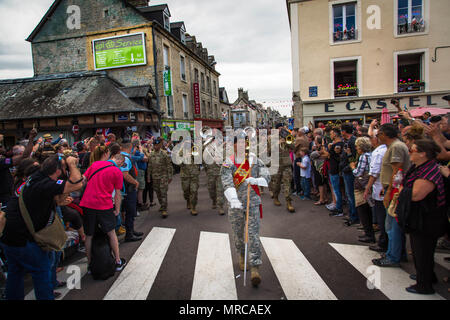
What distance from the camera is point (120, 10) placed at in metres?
19.7

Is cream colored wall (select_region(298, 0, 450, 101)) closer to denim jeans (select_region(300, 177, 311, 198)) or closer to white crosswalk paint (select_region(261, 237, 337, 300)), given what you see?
denim jeans (select_region(300, 177, 311, 198))

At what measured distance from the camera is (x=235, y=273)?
4.04m

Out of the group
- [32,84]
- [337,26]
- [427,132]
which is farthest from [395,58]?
[32,84]

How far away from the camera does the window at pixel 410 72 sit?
15.6m

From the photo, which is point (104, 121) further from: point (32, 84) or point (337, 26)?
point (337, 26)

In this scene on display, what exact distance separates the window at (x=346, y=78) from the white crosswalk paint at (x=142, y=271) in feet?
48.4

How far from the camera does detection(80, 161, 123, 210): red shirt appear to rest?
13.6 feet

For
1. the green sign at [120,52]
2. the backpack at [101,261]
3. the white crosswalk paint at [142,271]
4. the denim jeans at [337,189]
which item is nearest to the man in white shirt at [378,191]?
the denim jeans at [337,189]

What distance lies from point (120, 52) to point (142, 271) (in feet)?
64.1

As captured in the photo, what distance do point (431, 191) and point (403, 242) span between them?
127 centimetres

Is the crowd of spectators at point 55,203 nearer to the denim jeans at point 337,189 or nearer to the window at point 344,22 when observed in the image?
the denim jeans at point 337,189

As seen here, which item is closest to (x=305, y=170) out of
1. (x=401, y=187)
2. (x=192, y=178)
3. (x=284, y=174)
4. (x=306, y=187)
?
(x=306, y=187)

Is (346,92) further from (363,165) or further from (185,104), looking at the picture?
(185,104)

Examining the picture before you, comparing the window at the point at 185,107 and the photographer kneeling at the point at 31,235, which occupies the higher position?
the window at the point at 185,107
